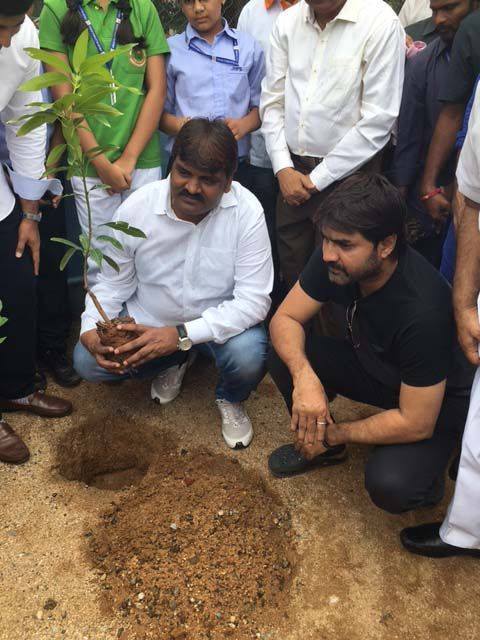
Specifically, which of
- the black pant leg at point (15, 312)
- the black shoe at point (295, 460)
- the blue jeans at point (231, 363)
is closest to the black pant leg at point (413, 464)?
the black shoe at point (295, 460)

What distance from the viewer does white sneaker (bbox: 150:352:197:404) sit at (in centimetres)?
290

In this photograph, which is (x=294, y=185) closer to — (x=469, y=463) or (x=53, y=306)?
(x=53, y=306)

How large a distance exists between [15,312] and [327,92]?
165cm

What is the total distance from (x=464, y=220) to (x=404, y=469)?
0.91 meters

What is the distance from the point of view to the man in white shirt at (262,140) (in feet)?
10.0

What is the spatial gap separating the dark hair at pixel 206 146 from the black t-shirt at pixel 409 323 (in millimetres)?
513

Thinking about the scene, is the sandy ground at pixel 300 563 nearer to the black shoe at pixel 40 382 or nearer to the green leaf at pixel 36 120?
the black shoe at pixel 40 382

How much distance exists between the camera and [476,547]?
2037 mm

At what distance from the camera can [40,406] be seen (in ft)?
9.03

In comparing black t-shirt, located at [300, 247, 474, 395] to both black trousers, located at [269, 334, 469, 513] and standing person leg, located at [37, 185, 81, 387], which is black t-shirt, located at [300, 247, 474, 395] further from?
standing person leg, located at [37, 185, 81, 387]

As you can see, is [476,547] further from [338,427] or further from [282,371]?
[282,371]

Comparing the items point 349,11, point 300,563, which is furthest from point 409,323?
point 349,11

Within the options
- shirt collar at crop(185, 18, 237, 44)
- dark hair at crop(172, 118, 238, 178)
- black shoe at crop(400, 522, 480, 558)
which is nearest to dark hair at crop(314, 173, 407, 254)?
dark hair at crop(172, 118, 238, 178)

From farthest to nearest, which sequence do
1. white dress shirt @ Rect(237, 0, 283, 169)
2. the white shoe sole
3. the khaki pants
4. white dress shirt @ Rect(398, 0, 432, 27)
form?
white dress shirt @ Rect(398, 0, 432, 27) → white dress shirt @ Rect(237, 0, 283, 169) → the khaki pants → the white shoe sole
